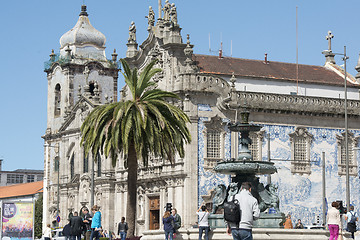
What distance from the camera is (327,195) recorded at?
189 ft

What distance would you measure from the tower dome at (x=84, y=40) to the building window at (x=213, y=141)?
28.5 metres

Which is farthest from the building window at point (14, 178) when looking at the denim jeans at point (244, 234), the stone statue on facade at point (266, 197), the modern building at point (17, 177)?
the denim jeans at point (244, 234)

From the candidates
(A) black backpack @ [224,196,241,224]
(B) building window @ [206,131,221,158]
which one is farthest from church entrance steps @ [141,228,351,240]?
(B) building window @ [206,131,221,158]

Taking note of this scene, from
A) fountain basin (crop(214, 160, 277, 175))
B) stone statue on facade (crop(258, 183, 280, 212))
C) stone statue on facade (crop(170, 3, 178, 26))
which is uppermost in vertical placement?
stone statue on facade (crop(170, 3, 178, 26))

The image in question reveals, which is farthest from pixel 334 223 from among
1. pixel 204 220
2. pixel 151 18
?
pixel 151 18

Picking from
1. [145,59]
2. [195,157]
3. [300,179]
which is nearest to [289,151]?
[300,179]

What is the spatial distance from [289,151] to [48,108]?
31381 mm

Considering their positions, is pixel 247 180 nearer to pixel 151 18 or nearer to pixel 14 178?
pixel 151 18

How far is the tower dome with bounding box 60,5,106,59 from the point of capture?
8031cm

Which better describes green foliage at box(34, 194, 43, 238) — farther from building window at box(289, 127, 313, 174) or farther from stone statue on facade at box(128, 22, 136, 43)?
building window at box(289, 127, 313, 174)

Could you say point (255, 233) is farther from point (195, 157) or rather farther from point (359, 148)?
point (359, 148)

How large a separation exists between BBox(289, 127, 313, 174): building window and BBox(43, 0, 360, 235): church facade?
0.07 meters

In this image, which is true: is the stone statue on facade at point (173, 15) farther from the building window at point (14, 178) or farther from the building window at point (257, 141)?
the building window at point (14, 178)

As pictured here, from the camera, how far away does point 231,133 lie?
55344 mm
